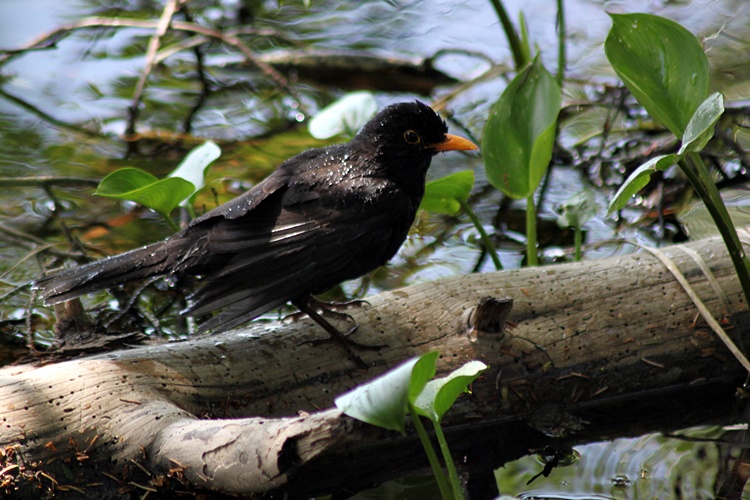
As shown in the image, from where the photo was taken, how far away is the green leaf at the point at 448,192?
4.55 m

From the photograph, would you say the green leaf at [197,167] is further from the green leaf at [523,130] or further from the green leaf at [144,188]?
the green leaf at [523,130]

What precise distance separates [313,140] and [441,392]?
183 inches

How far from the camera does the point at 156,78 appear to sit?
27.4ft

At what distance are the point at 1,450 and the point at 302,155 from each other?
79.5 inches

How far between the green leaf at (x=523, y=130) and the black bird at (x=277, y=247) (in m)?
0.54

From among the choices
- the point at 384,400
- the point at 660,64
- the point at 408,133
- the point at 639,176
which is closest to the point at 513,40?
the point at 408,133

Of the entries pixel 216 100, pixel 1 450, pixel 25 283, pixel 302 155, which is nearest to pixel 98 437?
pixel 1 450

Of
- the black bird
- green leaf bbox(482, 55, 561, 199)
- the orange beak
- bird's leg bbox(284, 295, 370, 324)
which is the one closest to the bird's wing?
the black bird

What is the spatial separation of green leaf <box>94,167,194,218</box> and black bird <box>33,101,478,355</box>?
0.66ft

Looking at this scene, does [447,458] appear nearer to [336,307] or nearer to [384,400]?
[384,400]

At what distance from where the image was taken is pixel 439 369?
3.92 metres

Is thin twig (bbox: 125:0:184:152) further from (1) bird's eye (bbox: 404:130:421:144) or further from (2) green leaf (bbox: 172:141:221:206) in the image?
(1) bird's eye (bbox: 404:130:421:144)

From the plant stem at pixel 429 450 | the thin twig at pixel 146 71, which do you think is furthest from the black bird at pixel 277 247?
the thin twig at pixel 146 71

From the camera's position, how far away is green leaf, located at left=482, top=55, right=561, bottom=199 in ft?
14.2
